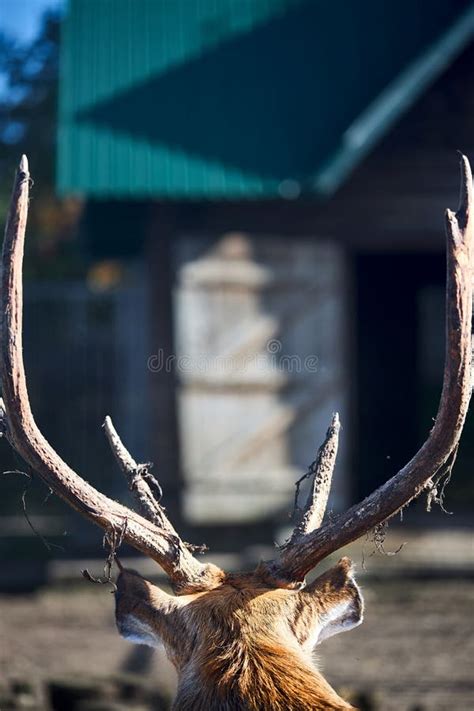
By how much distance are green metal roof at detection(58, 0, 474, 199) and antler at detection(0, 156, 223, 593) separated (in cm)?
546

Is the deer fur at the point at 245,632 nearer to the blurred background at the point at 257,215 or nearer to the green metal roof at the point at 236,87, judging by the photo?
the blurred background at the point at 257,215

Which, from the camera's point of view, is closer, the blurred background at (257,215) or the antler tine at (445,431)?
the antler tine at (445,431)

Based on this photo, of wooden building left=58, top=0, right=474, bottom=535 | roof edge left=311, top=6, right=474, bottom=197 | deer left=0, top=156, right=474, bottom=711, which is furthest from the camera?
wooden building left=58, top=0, right=474, bottom=535

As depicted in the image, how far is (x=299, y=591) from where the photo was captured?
353 cm

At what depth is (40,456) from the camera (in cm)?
337

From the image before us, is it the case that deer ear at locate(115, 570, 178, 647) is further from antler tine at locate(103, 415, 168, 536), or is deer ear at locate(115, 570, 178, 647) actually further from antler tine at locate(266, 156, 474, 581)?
antler tine at locate(266, 156, 474, 581)

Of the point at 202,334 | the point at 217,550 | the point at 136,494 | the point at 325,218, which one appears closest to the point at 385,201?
the point at 325,218

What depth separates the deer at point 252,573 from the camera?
3.18 meters

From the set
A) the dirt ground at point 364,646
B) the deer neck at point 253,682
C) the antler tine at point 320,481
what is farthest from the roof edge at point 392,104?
the deer neck at point 253,682

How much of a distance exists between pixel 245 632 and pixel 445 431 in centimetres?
79

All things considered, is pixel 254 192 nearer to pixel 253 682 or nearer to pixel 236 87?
pixel 236 87

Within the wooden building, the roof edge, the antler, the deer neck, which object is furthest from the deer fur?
the wooden building

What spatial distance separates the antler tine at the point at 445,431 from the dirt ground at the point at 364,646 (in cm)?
300

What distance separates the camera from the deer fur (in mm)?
3107
